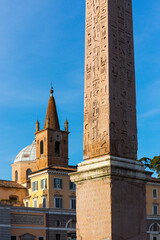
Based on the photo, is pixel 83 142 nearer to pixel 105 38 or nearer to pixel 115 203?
pixel 115 203

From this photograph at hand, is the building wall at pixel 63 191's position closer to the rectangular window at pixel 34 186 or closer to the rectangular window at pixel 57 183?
the rectangular window at pixel 57 183

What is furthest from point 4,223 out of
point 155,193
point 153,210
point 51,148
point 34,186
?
point 155,193

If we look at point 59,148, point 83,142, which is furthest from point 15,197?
point 83,142

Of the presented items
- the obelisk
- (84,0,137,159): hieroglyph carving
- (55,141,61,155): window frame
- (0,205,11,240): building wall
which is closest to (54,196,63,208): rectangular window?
(0,205,11,240): building wall

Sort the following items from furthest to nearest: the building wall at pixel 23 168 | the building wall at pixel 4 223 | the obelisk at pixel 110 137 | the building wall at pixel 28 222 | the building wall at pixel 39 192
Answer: the building wall at pixel 23 168 < the building wall at pixel 39 192 < the building wall at pixel 28 222 < the building wall at pixel 4 223 < the obelisk at pixel 110 137

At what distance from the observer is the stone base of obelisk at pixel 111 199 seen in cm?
1085

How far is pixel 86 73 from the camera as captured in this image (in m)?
12.4

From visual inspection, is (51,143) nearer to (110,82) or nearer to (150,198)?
(150,198)

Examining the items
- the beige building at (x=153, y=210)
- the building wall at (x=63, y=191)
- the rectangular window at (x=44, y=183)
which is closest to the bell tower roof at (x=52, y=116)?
the building wall at (x=63, y=191)

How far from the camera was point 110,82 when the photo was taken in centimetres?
1162

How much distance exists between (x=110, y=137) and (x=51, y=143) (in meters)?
36.9

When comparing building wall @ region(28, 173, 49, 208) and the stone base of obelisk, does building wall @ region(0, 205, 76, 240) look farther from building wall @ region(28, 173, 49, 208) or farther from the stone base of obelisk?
the stone base of obelisk

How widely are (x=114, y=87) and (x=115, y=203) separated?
2.87m

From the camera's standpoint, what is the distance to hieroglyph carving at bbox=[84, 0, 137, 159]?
11.4 m
